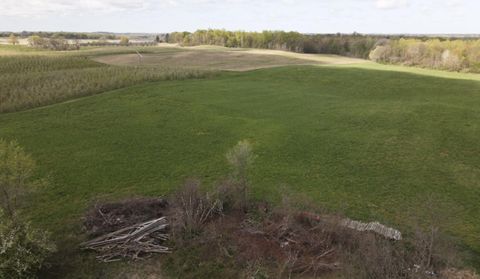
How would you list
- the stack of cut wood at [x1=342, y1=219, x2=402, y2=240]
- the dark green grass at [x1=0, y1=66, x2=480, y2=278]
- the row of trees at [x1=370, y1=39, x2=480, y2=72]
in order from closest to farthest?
the stack of cut wood at [x1=342, y1=219, x2=402, y2=240] < the dark green grass at [x1=0, y1=66, x2=480, y2=278] < the row of trees at [x1=370, y1=39, x2=480, y2=72]

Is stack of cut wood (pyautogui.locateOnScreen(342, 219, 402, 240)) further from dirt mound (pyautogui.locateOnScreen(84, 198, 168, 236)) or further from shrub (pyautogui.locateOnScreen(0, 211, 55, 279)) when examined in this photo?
shrub (pyautogui.locateOnScreen(0, 211, 55, 279))

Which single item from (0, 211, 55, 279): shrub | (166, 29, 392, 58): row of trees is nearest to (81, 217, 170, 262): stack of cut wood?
(0, 211, 55, 279): shrub

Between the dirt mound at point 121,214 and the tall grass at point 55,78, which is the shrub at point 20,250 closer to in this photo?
the dirt mound at point 121,214

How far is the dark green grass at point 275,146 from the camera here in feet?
67.3

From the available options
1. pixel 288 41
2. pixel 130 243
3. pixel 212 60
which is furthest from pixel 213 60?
pixel 130 243

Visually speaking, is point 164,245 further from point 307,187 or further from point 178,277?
point 307,187

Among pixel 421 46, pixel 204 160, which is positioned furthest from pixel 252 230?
pixel 421 46

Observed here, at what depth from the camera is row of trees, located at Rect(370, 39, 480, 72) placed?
74.2 meters

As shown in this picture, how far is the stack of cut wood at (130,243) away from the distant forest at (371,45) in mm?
73434

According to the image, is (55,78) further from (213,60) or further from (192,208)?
(213,60)

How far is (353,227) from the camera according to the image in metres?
17.2

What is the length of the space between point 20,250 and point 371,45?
374 ft

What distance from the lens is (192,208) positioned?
1703cm

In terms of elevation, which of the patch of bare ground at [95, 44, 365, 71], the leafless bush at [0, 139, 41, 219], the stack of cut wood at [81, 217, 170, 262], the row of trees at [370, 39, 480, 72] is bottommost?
the stack of cut wood at [81, 217, 170, 262]
